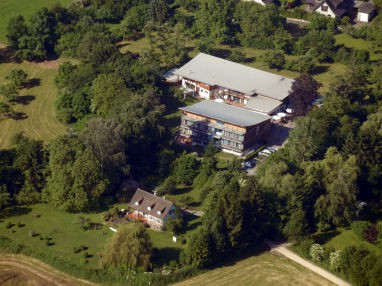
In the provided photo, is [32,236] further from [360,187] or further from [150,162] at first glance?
[360,187]

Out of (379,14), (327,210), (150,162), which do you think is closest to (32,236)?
(150,162)

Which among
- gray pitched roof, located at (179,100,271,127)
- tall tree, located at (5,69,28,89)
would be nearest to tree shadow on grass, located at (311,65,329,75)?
gray pitched roof, located at (179,100,271,127)

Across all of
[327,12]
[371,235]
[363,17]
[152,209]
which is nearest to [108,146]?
[152,209]

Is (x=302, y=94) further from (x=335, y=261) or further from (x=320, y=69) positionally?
(x=335, y=261)

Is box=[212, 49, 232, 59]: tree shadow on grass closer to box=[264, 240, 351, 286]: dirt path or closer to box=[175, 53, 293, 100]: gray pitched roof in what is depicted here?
box=[175, 53, 293, 100]: gray pitched roof

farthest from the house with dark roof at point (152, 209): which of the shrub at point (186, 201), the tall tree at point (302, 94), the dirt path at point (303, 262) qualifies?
the tall tree at point (302, 94)

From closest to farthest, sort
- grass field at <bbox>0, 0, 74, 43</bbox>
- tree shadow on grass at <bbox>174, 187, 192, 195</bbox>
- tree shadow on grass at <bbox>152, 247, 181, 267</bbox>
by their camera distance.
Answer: tree shadow on grass at <bbox>152, 247, 181, 267</bbox> → tree shadow on grass at <bbox>174, 187, 192, 195</bbox> → grass field at <bbox>0, 0, 74, 43</bbox>
